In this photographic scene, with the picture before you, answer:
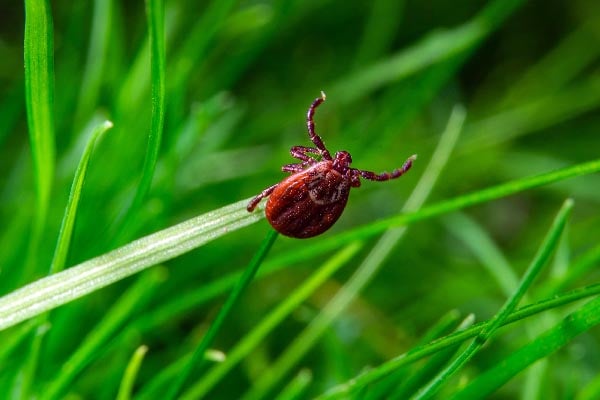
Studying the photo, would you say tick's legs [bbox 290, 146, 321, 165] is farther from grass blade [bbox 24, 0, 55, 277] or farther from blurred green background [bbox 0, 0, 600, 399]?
grass blade [bbox 24, 0, 55, 277]

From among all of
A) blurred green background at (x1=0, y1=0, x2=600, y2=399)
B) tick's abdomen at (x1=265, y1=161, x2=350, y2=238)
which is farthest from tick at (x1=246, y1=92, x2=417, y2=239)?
blurred green background at (x1=0, y1=0, x2=600, y2=399)

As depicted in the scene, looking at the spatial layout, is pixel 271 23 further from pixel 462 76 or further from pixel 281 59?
pixel 462 76

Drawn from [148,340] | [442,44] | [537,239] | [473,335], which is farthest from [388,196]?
[473,335]

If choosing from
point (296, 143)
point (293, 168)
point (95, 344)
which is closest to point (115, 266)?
point (95, 344)

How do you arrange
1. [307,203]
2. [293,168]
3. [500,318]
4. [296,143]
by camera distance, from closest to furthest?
[500,318]
[307,203]
[293,168]
[296,143]

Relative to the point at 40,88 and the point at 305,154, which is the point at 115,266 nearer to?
the point at 40,88

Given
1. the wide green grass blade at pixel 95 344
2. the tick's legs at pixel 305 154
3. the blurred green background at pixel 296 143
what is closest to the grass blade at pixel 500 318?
the blurred green background at pixel 296 143
